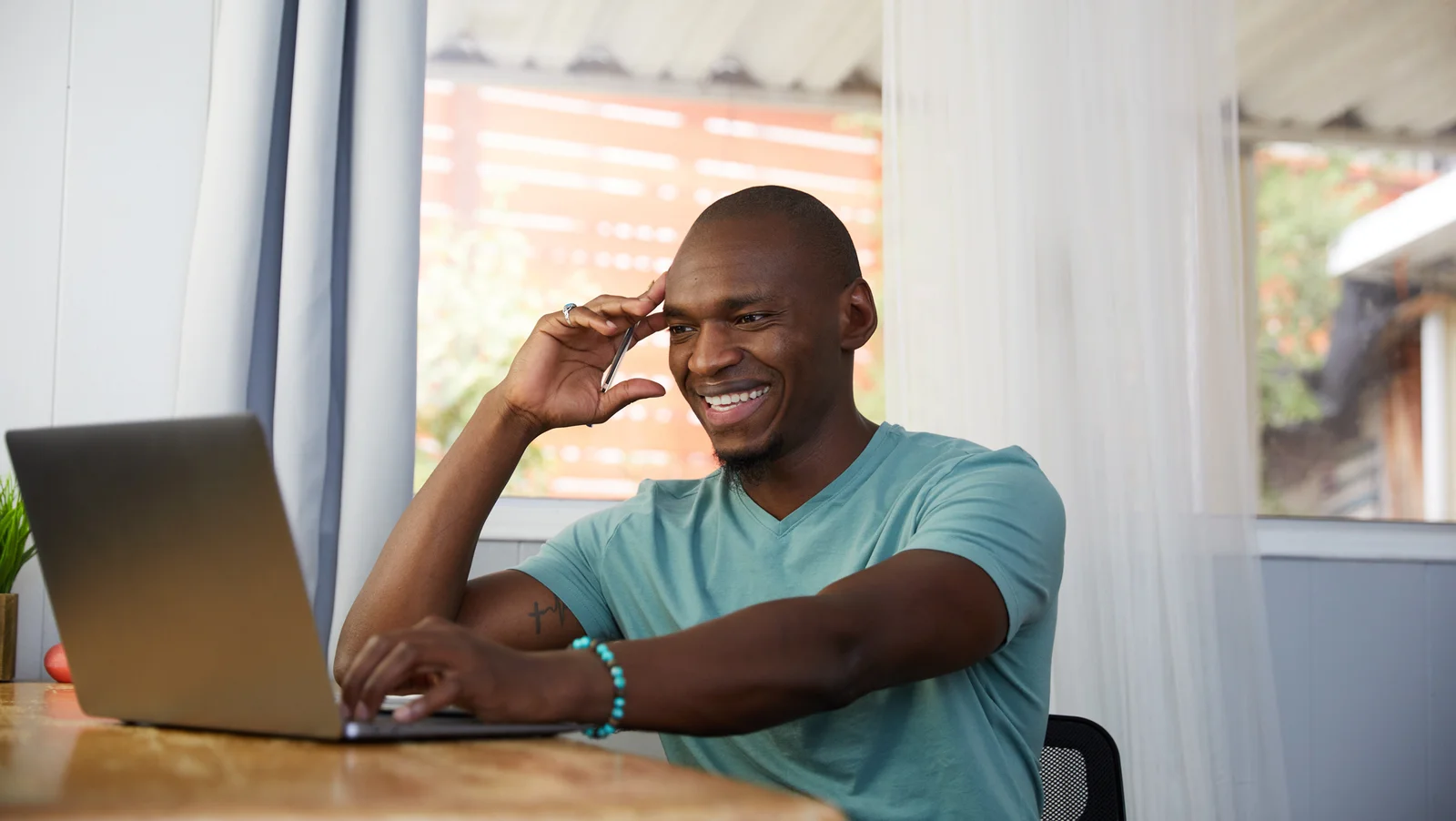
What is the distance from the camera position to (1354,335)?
110 inches

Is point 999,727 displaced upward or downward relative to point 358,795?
downward

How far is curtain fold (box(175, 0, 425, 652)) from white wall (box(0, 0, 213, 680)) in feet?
0.42

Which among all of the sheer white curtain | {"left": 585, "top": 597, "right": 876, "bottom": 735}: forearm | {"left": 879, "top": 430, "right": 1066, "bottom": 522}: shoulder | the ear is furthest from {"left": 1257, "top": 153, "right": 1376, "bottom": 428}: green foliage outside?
{"left": 585, "top": 597, "right": 876, "bottom": 735}: forearm

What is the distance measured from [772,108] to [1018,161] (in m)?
0.56

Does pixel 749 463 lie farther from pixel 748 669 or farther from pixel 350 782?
pixel 350 782

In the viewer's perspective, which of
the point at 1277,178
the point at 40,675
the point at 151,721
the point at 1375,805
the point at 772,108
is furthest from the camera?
the point at 1277,178

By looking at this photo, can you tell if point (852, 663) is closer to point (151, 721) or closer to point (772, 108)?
point (151, 721)

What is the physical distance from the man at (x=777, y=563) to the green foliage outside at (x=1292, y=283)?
1483 millimetres

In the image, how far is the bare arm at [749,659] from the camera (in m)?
0.81

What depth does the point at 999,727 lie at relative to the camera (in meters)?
1.30

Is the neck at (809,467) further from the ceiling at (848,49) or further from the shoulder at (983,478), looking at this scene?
the ceiling at (848,49)

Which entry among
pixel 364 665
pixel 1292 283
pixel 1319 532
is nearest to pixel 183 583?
pixel 364 665

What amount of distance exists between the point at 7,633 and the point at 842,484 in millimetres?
1060

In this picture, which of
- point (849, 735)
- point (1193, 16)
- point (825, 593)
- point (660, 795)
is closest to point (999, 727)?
point (849, 735)
